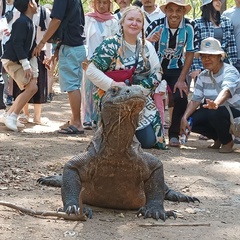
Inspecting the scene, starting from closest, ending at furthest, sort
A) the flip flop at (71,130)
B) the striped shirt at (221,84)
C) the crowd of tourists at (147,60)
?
the crowd of tourists at (147,60) → the striped shirt at (221,84) → the flip flop at (71,130)

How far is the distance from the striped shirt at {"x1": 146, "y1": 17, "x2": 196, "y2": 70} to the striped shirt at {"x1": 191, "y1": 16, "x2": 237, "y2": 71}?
36cm

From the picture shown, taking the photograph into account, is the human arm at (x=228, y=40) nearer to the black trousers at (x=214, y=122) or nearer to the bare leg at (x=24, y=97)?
the black trousers at (x=214, y=122)

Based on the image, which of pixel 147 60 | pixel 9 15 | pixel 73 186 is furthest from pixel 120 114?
pixel 9 15

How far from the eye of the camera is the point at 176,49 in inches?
300

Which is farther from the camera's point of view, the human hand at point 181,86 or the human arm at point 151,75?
the human hand at point 181,86

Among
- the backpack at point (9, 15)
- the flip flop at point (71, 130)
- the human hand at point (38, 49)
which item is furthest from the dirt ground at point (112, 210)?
the backpack at point (9, 15)

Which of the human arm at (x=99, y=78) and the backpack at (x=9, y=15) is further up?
the backpack at (x=9, y=15)

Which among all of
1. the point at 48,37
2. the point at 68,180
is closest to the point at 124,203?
the point at 68,180

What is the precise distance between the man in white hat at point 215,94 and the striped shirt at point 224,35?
→ 0.65 m

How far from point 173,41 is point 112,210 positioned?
3.74m

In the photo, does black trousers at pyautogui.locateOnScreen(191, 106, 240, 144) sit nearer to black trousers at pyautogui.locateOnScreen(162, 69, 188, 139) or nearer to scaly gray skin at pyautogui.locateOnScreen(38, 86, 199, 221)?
black trousers at pyautogui.locateOnScreen(162, 69, 188, 139)

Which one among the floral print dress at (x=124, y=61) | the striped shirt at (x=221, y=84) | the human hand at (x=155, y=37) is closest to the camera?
the floral print dress at (x=124, y=61)

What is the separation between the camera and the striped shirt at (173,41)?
7.57 m

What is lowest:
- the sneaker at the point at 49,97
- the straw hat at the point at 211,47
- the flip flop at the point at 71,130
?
the sneaker at the point at 49,97
